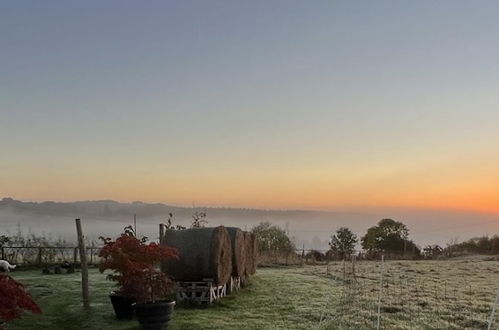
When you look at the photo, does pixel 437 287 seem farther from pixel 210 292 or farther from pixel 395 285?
pixel 210 292

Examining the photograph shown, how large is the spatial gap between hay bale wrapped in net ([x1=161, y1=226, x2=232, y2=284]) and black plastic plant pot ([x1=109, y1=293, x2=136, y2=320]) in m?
2.23

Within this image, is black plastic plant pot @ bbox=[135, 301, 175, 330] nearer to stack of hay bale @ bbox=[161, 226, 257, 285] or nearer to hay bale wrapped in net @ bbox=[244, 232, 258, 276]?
stack of hay bale @ bbox=[161, 226, 257, 285]

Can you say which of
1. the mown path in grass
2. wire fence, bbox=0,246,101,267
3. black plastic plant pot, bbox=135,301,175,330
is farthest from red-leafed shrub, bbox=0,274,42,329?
wire fence, bbox=0,246,101,267

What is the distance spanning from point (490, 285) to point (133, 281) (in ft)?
39.5

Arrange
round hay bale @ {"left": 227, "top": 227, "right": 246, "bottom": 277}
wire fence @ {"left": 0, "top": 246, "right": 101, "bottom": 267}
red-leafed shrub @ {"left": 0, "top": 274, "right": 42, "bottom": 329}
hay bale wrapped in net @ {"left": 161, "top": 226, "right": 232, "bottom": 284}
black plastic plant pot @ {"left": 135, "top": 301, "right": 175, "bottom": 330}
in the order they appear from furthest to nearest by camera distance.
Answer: wire fence @ {"left": 0, "top": 246, "right": 101, "bottom": 267} < round hay bale @ {"left": 227, "top": 227, "right": 246, "bottom": 277} < hay bale wrapped in net @ {"left": 161, "top": 226, "right": 232, "bottom": 284} < black plastic plant pot @ {"left": 135, "top": 301, "right": 175, "bottom": 330} < red-leafed shrub @ {"left": 0, "top": 274, "right": 42, "bottom": 329}

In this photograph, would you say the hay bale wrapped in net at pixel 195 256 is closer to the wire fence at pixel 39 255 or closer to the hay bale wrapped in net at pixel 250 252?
the hay bale wrapped in net at pixel 250 252

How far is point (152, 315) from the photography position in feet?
33.9

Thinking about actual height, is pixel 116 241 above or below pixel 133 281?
above

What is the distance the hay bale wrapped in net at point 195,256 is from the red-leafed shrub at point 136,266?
7.83ft

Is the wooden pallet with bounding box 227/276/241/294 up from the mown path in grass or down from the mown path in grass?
up

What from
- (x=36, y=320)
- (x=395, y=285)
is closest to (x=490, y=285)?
(x=395, y=285)

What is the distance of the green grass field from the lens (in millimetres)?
11055

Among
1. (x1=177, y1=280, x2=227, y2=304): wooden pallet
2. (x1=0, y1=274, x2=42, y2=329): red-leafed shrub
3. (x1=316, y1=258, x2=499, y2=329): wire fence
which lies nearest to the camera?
(x1=0, y1=274, x2=42, y2=329): red-leafed shrub

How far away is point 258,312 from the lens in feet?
40.9
